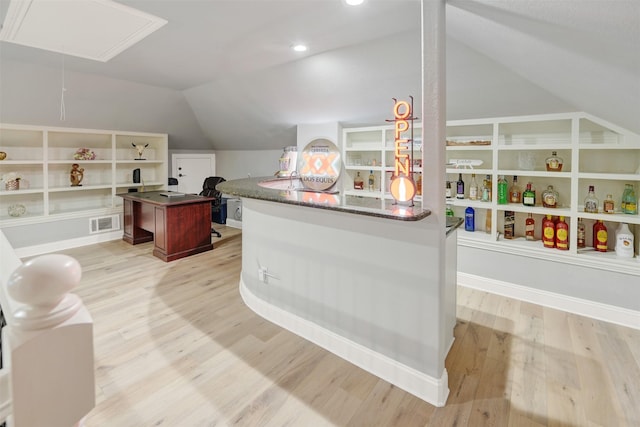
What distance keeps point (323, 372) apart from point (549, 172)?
253 centimetres

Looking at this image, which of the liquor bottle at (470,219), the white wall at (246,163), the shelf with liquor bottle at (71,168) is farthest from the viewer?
the white wall at (246,163)

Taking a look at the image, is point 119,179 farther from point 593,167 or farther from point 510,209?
point 593,167

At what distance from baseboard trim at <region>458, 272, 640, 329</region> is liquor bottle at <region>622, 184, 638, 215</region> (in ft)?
2.56

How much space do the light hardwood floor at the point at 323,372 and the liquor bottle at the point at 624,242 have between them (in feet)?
1.90

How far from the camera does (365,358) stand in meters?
2.07

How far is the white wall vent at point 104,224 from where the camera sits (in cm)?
489

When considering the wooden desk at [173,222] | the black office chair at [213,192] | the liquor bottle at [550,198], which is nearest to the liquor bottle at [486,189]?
the liquor bottle at [550,198]

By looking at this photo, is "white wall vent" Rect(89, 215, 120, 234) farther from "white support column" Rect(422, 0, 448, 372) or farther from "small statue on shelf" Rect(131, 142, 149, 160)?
"white support column" Rect(422, 0, 448, 372)

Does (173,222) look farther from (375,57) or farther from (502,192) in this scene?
(502,192)

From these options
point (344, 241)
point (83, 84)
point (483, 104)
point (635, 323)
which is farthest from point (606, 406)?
point (83, 84)

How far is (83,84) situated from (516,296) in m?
5.37

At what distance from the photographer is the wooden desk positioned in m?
4.12

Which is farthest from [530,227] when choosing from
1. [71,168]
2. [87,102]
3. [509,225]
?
[71,168]

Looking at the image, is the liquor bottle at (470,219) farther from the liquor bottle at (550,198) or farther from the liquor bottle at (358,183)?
the liquor bottle at (358,183)
